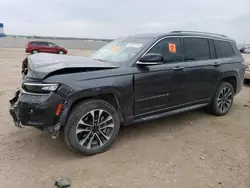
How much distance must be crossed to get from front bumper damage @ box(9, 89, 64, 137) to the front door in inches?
49.3

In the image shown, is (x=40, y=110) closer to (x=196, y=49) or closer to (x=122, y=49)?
(x=122, y=49)

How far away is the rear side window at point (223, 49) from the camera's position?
5.07 meters

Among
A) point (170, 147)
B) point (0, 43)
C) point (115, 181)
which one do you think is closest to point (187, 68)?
point (170, 147)

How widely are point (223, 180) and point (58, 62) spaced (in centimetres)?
266

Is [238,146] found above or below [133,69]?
below

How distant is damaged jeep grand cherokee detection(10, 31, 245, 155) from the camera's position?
307 centimetres

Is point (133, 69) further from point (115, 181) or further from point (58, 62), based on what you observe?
point (115, 181)

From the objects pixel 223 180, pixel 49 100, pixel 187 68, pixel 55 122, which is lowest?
pixel 223 180

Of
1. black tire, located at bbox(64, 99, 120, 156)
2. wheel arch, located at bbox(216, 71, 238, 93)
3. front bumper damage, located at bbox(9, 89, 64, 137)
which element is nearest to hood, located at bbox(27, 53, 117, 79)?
front bumper damage, located at bbox(9, 89, 64, 137)

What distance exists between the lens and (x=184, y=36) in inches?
175

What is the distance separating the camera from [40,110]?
299 centimetres

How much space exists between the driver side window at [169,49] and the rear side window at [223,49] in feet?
4.01

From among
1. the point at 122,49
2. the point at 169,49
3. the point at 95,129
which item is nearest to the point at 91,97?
the point at 95,129

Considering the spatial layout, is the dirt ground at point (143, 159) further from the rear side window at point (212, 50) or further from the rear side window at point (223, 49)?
the rear side window at point (223, 49)
